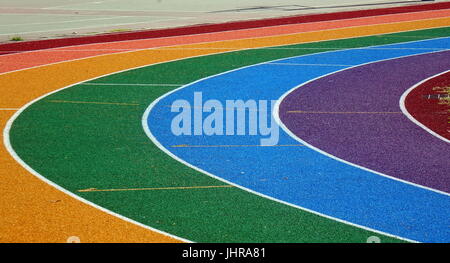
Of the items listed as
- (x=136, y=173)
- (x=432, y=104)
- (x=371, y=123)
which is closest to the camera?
(x=136, y=173)

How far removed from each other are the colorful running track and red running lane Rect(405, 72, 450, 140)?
0.86 feet

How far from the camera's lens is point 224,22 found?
2331 centimetres

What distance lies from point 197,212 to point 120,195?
1.01m

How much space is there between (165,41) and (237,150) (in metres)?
9.70

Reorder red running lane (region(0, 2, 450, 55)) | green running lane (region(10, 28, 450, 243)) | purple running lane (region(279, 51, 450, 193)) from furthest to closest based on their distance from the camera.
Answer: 1. red running lane (region(0, 2, 450, 55))
2. purple running lane (region(279, 51, 450, 193))
3. green running lane (region(10, 28, 450, 243))

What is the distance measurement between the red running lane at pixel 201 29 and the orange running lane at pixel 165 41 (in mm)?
551

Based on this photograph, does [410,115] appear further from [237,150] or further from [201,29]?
[201,29]

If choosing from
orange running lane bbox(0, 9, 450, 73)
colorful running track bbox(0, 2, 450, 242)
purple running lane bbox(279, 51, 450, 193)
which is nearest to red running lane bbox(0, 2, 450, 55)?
orange running lane bbox(0, 9, 450, 73)

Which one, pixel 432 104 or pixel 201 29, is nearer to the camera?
pixel 432 104

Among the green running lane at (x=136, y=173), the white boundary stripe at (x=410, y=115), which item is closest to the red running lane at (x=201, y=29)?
the green running lane at (x=136, y=173)

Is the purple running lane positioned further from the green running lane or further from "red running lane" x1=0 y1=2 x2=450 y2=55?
"red running lane" x1=0 y1=2 x2=450 y2=55

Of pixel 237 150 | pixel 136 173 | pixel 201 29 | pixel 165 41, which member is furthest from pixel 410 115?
pixel 201 29

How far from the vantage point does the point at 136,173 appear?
9102mm

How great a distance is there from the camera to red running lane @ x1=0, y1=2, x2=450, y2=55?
18891mm
